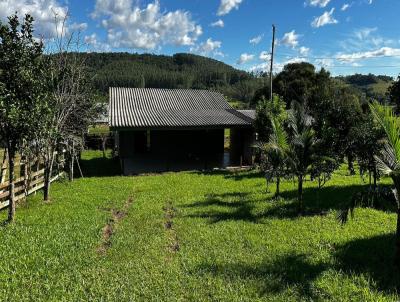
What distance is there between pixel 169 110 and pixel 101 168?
5.44m

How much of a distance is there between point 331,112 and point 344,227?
720 centimetres

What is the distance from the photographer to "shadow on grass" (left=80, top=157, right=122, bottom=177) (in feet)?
59.8

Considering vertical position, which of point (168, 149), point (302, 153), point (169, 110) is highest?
point (169, 110)

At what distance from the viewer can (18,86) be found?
8.77 meters

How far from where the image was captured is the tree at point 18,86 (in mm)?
8438

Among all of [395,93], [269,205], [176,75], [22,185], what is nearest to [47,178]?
[22,185]

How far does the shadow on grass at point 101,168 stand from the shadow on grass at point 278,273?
1268 cm

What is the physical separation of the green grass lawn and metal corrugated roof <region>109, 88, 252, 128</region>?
6406mm

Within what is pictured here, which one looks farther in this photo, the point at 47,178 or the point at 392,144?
the point at 47,178

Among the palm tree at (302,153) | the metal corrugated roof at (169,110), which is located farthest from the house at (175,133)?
the palm tree at (302,153)

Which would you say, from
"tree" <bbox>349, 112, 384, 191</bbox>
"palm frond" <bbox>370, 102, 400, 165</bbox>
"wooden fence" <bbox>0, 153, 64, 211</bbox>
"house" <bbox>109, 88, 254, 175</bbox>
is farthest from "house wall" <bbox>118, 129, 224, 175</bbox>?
"palm frond" <bbox>370, 102, 400, 165</bbox>

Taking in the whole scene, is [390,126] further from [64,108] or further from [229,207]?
[64,108]

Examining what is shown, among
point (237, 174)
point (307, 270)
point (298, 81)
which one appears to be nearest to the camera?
point (307, 270)

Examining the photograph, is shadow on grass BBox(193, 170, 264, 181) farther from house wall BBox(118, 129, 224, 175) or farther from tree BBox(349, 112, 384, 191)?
tree BBox(349, 112, 384, 191)
